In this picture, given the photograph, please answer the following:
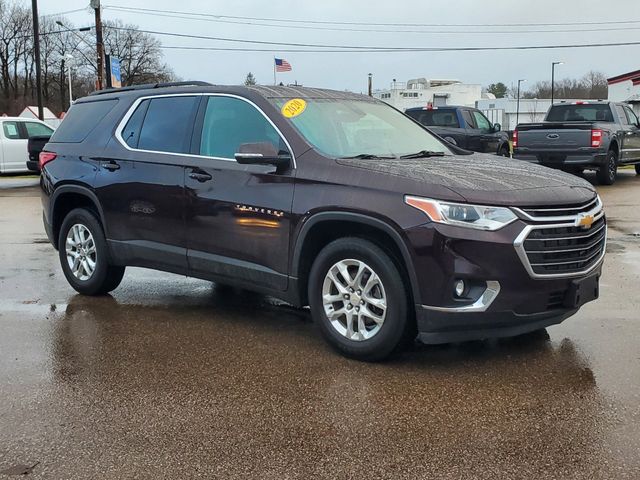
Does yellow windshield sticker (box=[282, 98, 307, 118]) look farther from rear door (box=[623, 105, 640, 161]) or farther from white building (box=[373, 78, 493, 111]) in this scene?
white building (box=[373, 78, 493, 111])

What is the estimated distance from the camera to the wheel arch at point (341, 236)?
411 cm

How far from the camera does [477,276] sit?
12.9 ft

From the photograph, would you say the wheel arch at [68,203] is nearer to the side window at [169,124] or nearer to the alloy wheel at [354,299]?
the side window at [169,124]

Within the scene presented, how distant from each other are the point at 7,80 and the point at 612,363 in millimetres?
70554

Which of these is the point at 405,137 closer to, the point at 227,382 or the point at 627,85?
the point at 227,382

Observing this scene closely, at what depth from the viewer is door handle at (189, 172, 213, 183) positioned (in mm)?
5157

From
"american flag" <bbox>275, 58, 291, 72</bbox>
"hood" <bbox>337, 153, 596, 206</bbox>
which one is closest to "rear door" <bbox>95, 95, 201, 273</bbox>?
"hood" <bbox>337, 153, 596, 206</bbox>

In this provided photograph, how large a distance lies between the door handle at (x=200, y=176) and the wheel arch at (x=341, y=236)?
102 cm

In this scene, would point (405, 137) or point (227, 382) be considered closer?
point (227, 382)

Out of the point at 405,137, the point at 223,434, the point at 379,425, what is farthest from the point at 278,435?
the point at 405,137

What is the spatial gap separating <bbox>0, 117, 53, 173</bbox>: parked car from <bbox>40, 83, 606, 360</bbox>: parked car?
554 inches

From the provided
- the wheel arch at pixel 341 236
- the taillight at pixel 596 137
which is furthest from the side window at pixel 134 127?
the taillight at pixel 596 137

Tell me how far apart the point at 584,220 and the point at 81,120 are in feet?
15.3

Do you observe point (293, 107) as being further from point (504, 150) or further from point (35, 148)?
point (504, 150)
